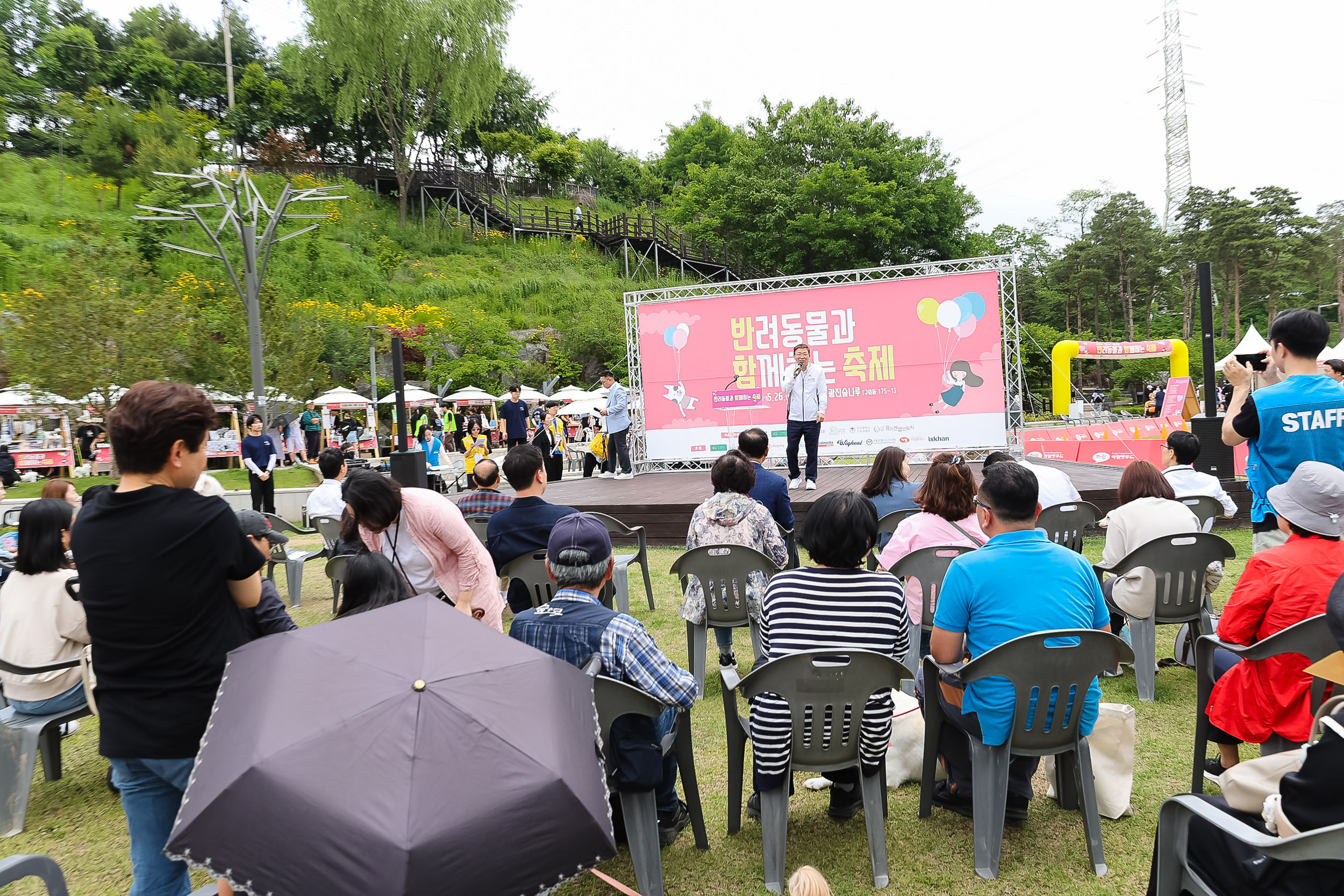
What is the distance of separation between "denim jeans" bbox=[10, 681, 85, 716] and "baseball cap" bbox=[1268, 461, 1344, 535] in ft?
15.9

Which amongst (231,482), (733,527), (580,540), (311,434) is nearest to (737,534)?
(733,527)

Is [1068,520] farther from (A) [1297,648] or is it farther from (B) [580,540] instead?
(B) [580,540]

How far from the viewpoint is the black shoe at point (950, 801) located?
2.94m

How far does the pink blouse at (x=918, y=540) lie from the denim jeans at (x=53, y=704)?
374 centimetres

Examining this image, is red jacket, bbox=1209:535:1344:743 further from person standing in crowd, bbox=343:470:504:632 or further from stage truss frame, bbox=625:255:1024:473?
stage truss frame, bbox=625:255:1024:473

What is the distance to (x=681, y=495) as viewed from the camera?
10.0m

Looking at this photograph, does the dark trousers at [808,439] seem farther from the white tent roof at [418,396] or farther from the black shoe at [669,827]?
the white tent roof at [418,396]

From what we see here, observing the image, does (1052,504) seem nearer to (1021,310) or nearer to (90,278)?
(90,278)

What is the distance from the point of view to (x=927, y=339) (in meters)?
12.2

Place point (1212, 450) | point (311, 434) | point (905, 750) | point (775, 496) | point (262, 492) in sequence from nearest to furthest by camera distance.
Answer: point (905, 750) < point (775, 496) < point (1212, 450) < point (262, 492) < point (311, 434)

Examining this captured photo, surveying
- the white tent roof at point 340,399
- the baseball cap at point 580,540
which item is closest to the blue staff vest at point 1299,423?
the baseball cap at point 580,540

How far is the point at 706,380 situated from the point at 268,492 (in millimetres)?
6854

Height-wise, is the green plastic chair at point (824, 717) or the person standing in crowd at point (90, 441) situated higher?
the person standing in crowd at point (90, 441)

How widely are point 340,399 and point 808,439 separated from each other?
17.7m
